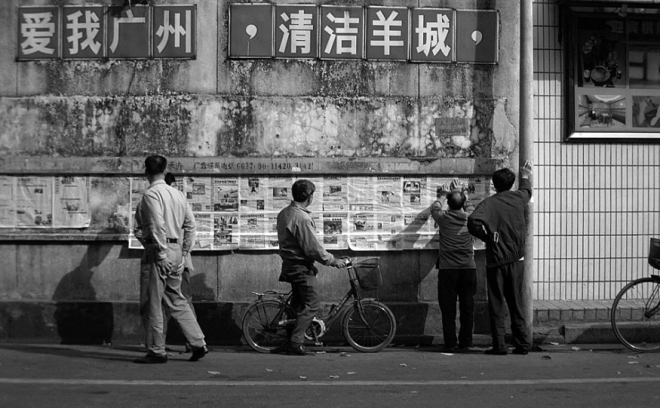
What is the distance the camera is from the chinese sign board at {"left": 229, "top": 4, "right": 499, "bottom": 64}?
10570 mm

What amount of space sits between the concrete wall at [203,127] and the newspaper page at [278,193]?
12.0 inches

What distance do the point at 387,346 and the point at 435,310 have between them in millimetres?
806

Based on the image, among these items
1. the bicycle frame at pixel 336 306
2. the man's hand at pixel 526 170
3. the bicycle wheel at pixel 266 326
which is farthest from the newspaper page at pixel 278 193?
the man's hand at pixel 526 170

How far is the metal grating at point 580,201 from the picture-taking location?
11.2 metres

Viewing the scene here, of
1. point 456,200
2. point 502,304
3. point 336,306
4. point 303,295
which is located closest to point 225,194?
point 303,295

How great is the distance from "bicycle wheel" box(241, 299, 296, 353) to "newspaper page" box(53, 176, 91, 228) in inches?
90.6

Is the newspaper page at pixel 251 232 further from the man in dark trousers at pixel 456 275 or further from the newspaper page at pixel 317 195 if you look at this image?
the man in dark trousers at pixel 456 275

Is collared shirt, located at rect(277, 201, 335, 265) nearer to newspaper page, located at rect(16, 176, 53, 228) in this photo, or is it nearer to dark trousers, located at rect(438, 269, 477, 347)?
dark trousers, located at rect(438, 269, 477, 347)

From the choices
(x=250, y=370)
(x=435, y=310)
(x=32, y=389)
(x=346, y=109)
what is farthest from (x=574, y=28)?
(x=32, y=389)

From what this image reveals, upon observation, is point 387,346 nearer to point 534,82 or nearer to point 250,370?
point 250,370

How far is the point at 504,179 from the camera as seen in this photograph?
32.3 ft

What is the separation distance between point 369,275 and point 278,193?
1.57m

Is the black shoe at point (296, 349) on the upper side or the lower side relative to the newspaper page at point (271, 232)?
lower

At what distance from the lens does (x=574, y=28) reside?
11211mm
